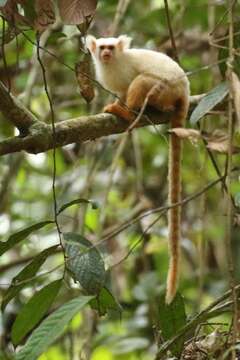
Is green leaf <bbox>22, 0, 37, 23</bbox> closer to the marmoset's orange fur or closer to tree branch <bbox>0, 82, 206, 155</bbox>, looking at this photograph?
tree branch <bbox>0, 82, 206, 155</bbox>

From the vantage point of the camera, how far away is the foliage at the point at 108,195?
74.5 inches

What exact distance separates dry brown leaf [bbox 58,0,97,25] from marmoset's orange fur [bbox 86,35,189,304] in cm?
41

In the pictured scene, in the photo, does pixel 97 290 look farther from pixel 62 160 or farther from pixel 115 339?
pixel 62 160

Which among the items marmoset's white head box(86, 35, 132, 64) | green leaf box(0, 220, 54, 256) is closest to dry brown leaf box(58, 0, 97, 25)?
green leaf box(0, 220, 54, 256)

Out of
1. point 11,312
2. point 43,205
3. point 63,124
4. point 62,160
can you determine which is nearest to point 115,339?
point 11,312

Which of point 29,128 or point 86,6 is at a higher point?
point 86,6

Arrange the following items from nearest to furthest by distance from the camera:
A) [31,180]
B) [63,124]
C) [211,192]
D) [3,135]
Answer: [63,124] < [3,135] < [211,192] < [31,180]

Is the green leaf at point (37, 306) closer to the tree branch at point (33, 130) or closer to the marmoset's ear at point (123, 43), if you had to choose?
the tree branch at point (33, 130)

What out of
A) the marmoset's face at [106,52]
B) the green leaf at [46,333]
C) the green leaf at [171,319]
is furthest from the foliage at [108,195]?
the green leaf at [46,333]

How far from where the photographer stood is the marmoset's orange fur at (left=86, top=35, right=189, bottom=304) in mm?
2422

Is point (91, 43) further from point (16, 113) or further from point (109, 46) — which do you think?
point (16, 113)

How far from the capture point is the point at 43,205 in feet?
15.1

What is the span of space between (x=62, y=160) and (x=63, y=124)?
2.85m

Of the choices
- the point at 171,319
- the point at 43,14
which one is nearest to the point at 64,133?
the point at 43,14
